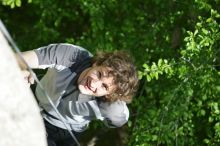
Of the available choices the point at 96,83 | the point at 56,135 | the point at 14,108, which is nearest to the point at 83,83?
the point at 96,83

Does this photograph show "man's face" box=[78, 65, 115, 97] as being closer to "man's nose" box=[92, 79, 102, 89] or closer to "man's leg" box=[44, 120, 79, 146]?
"man's nose" box=[92, 79, 102, 89]

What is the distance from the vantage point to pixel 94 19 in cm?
491

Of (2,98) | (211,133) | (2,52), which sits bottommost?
(211,133)

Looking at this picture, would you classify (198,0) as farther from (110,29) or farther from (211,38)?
(110,29)

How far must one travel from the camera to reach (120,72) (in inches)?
114

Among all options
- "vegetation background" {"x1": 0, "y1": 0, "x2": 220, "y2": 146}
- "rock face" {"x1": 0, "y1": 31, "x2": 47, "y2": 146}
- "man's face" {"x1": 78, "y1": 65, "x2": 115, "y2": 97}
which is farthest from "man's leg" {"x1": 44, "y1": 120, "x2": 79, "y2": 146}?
"rock face" {"x1": 0, "y1": 31, "x2": 47, "y2": 146}

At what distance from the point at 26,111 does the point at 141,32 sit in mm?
3613

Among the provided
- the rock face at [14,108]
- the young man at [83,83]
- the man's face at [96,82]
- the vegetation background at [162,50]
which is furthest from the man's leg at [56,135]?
the rock face at [14,108]

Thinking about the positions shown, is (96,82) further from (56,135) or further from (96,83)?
(56,135)

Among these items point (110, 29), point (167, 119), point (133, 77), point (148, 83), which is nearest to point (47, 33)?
point (110, 29)

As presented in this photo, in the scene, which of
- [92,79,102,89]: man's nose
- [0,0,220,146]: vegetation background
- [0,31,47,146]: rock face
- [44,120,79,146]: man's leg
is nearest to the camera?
[0,31,47,146]: rock face

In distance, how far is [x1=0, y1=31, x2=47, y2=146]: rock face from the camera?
5.32 feet

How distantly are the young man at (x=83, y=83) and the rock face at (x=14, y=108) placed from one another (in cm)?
103

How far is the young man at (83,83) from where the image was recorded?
112 inches
